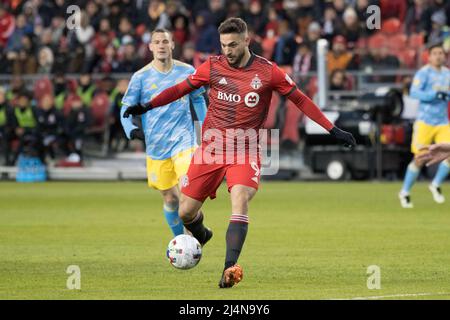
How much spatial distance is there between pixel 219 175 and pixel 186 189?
0.35 meters

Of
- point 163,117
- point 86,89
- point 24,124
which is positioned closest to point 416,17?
point 86,89

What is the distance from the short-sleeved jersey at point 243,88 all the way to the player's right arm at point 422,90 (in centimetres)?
962

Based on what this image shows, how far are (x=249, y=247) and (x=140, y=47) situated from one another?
59.5ft

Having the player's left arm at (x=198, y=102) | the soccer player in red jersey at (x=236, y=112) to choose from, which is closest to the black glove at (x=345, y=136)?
the soccer player in red jersey at (x=236, y=112)

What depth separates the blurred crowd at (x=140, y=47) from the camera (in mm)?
29234

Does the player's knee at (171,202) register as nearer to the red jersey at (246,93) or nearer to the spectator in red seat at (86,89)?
the red jersey at (246,93)

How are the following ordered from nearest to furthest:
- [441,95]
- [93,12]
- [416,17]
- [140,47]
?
[441,95], [416,17], [140,47], [93,12]

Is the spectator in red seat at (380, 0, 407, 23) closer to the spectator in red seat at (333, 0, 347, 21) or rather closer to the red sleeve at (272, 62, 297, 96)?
the spectator in red seat at (333, 0, 347, 21)

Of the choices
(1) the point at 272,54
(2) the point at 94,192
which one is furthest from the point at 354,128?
(2) the point at 94,192

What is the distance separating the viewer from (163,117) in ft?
45.4

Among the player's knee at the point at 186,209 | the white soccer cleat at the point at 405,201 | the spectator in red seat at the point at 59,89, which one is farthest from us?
the spectator in red seat at the point at 59,89

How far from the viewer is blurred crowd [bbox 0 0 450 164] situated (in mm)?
29234

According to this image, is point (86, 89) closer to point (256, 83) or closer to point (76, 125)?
point (76, 125)

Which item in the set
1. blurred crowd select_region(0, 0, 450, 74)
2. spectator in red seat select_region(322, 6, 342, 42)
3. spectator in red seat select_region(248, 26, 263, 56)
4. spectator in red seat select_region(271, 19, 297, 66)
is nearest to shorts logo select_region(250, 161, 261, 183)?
spectator in red seat select_region(248, 26, 263, 56)
